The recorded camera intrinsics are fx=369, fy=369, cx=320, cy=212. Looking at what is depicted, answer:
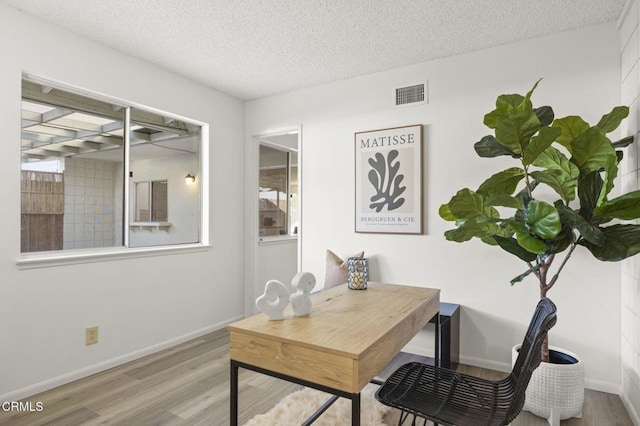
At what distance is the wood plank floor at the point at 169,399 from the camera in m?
2.22

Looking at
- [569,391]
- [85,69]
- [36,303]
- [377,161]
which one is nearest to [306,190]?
[377,161]

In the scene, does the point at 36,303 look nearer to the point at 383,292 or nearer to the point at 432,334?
the point at 383,292

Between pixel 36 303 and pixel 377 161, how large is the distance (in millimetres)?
2870

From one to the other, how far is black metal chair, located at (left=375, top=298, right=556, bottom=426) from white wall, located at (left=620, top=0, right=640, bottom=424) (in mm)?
1178

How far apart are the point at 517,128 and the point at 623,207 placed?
633 millimetres

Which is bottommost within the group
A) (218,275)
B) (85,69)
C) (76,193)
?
(218,275)

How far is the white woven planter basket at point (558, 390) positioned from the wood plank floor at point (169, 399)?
10 cm

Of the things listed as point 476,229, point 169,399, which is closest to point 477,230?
point 476,229

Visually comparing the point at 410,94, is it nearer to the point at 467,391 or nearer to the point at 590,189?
the point at 590,189

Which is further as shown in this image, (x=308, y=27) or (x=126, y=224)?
(x=126, y=224)

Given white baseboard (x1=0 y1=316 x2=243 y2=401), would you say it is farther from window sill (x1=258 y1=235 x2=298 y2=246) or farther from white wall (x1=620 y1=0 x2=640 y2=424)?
white wall (x1=620 y1=0 x2=640 y2=424)

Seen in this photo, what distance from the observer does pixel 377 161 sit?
3.45 metres

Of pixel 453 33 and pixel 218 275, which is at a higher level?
pixel 453 33

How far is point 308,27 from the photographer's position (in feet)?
8.82
